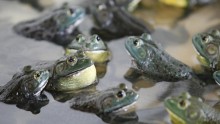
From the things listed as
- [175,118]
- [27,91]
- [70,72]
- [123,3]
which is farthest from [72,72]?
[123,3]

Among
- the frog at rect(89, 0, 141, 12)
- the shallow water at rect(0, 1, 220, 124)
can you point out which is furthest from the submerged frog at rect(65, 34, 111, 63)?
the frog at rect(89, 0, 141, 12)

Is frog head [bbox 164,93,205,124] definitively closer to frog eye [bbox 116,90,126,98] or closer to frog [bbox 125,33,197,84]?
frog eye [bbox 116,90,126,98]

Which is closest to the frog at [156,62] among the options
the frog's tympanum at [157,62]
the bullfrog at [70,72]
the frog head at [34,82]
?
the frog's tympanum at [157,62]

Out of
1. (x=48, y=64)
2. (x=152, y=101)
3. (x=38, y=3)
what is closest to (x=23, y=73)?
(x=48, y=64)

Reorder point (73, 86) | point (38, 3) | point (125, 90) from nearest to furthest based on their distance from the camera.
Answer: point (125, 90)
point (73, 86)
point (38, 3)

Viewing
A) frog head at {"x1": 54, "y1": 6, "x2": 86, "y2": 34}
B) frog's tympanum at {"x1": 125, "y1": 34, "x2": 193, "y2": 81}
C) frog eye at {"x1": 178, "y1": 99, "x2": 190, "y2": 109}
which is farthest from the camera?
frog head at {"x1": 54, "y1": 6, "x2": 86, "y2": 34}

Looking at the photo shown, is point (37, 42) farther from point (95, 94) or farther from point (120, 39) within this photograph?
point (95, 94)
